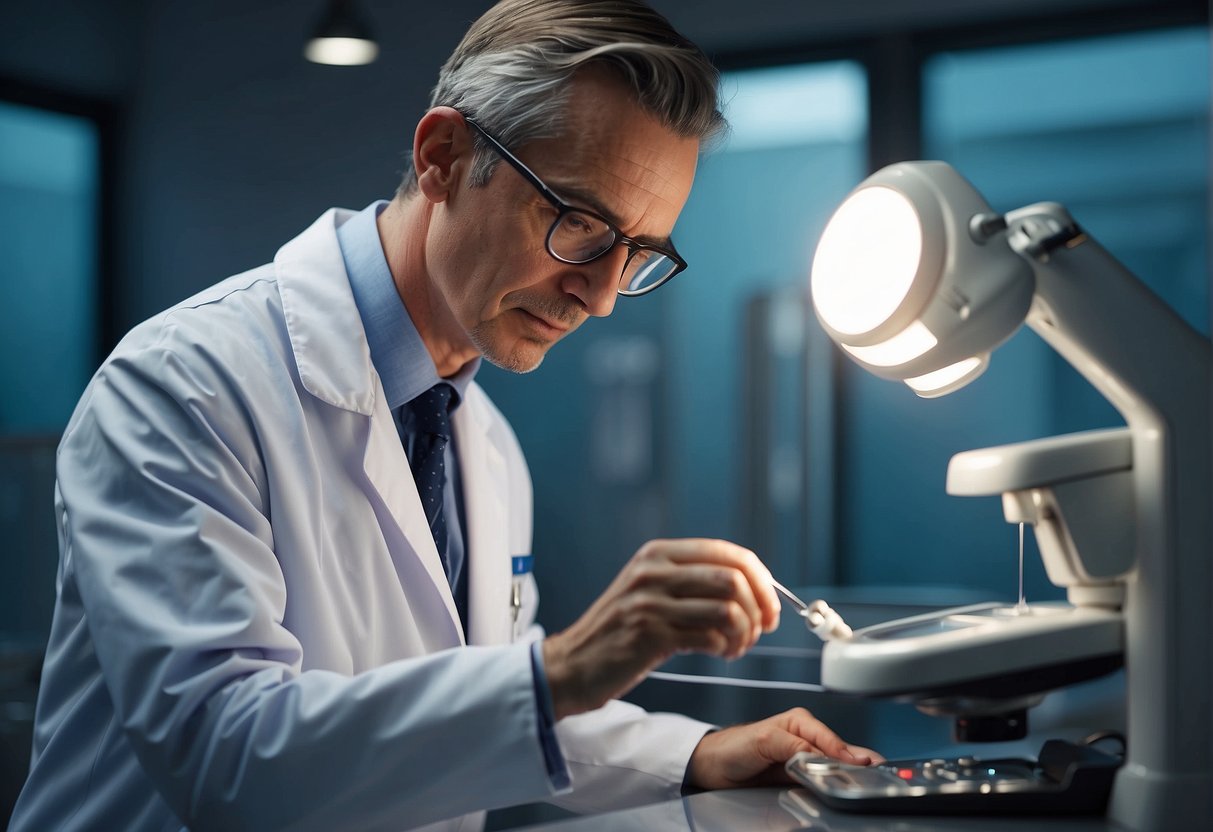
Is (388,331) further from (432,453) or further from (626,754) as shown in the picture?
(626,754)

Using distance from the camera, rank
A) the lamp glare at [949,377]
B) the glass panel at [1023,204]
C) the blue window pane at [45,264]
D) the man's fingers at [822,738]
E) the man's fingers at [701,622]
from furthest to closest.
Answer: the blue window pane at [45,264]
the glass panel at [1023,204]
the man's fingers at [822,738]
the lamp glare at [949,377]
the man's fingers at [701,622]

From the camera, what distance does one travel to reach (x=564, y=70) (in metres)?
1.12

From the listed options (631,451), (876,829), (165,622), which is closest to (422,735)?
(165,622)

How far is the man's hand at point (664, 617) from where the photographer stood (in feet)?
2.53

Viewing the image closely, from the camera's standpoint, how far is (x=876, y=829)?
2.64 feet

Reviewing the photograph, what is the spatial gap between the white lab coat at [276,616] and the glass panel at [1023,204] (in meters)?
1.96

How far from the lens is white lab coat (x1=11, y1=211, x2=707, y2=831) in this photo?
822 millimetres

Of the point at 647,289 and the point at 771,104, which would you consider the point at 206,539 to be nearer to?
the point at 647,289

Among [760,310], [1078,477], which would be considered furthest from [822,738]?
[760,310]

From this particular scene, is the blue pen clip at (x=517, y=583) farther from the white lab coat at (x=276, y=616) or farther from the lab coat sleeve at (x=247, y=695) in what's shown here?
the lab coat sleeve at (x=247, y=695)

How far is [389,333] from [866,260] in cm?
60

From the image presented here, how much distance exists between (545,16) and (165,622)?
29.2 inches

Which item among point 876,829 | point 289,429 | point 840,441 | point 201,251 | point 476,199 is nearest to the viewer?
point 876,829

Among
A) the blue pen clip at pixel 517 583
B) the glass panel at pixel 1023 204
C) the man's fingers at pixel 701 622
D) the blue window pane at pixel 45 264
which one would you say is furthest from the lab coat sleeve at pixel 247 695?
the blue window pane at pixel 45 264
